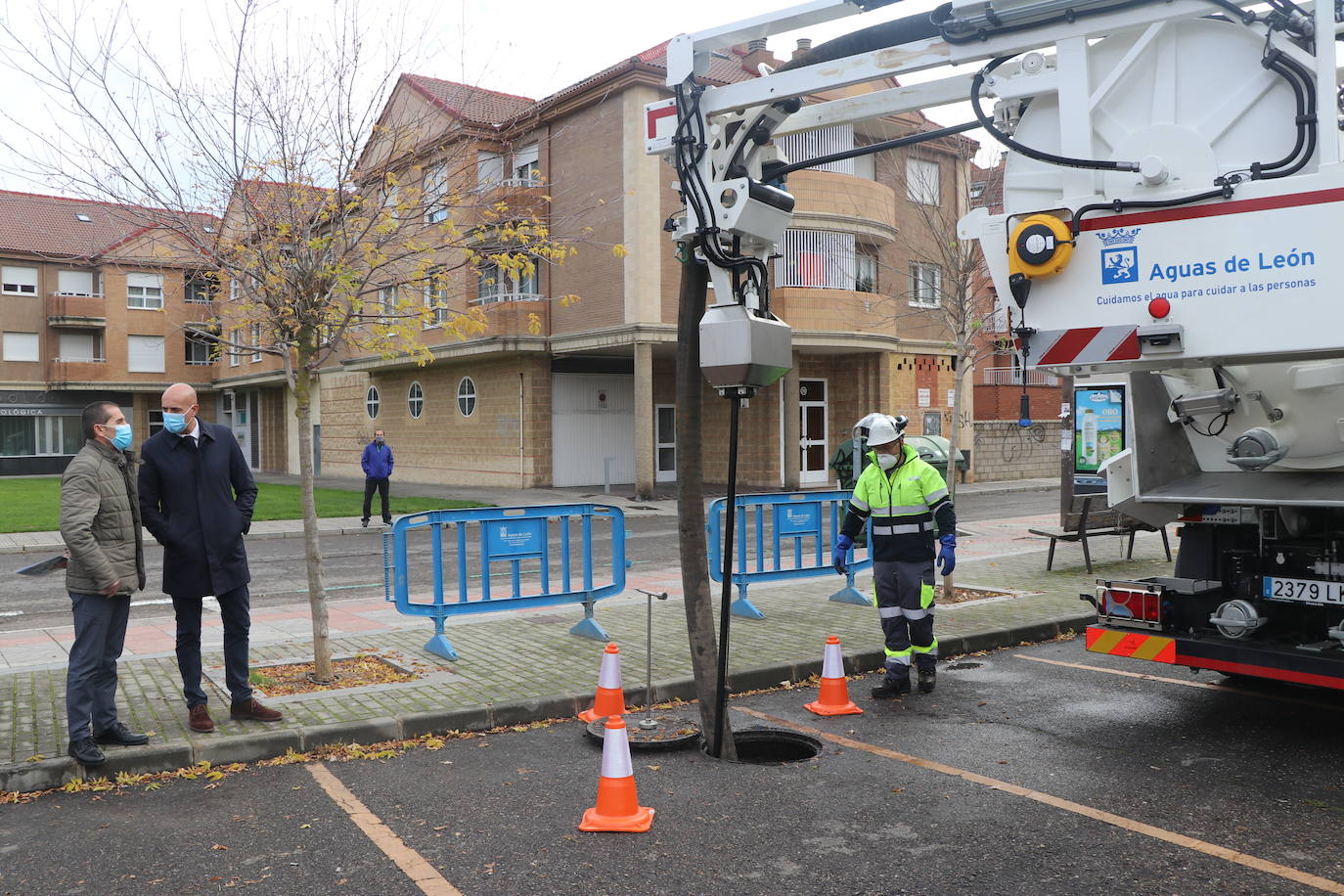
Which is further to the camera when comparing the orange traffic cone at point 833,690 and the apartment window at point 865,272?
the apartment window at point 865,272

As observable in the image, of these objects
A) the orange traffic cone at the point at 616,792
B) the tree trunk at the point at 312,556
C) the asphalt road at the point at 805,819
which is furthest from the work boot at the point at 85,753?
the orange traffic cone at the point at 616,792

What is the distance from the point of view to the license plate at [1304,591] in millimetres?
5598

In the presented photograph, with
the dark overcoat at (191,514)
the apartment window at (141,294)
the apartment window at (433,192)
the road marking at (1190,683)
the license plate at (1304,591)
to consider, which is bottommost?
the road marking at (1190,683)

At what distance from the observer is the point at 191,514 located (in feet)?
19.5

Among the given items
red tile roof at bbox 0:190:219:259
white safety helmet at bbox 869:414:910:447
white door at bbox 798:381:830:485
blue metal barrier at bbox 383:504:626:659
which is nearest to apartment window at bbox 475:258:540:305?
white door at bbox 798:381:830:485

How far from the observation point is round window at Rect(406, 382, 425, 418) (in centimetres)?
3209

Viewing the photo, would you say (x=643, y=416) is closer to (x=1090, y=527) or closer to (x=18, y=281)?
(x=1090, y=527)

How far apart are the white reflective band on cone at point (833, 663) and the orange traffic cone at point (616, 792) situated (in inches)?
93.1

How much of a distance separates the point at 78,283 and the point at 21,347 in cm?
366

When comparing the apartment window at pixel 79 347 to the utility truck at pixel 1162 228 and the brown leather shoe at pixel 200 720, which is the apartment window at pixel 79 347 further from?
the utility truck at pixel 1162 228

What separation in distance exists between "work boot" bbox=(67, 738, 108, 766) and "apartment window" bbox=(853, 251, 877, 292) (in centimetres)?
2272

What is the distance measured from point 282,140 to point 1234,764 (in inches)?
280

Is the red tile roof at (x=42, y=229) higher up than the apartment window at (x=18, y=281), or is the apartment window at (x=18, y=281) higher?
the red tile roof at (x=42, y=229)

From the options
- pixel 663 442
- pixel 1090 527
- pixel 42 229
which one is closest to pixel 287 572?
pixel 1090 527
